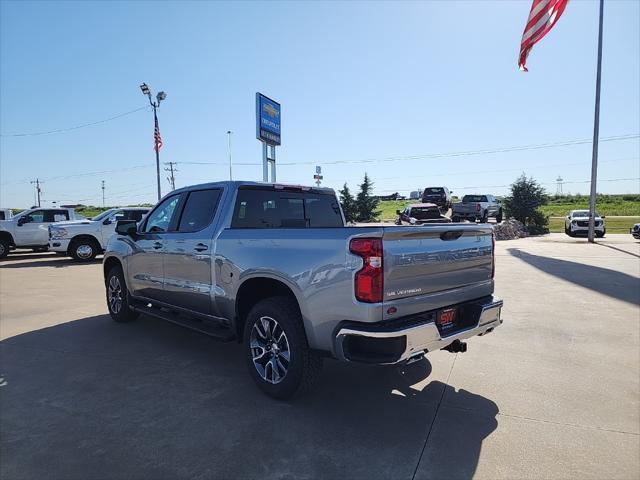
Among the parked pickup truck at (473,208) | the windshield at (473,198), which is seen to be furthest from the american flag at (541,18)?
the windshield at (473,198)

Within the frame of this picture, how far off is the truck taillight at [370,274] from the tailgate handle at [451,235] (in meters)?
0.79

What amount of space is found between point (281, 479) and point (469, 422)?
1533mm

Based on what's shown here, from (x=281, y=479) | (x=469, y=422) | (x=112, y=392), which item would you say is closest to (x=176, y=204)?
(x=112, y=392)

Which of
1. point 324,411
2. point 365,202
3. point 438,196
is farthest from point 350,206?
point 324,411

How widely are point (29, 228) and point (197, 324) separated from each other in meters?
16.2

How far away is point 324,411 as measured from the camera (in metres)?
3.48

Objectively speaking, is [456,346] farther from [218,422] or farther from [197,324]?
[197,324]

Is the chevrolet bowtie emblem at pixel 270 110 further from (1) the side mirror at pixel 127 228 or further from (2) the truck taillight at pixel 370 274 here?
(2) the truck taillight at pixel 370 274

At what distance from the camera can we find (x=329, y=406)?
3574mm

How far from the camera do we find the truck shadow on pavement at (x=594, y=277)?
8203 millimetres

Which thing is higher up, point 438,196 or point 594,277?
point 438,196

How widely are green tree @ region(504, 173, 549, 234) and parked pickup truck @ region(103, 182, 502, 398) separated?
28.5m

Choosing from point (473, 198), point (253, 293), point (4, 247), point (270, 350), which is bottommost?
point (4, 247)

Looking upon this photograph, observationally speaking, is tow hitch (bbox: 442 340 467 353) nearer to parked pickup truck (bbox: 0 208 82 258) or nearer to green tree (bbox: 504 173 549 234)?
parked pickup truck (bbox: 0 208 82 258)
